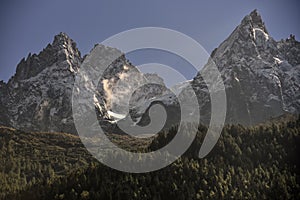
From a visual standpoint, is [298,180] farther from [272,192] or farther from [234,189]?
[234,189]

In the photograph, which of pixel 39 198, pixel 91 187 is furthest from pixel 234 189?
pixel 39 198

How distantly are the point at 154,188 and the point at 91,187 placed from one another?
2889 cm

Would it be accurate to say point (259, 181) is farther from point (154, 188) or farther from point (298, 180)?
point (154, 188)

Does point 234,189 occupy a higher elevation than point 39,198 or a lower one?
lower

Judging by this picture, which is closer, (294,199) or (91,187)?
(294,199)

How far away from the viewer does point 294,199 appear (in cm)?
17825

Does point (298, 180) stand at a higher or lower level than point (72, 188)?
lower

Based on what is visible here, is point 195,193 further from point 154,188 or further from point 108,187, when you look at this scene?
point 108,187

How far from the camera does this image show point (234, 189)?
623 feet

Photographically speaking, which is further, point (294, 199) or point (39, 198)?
point (39, 198)

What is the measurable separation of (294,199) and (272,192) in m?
9.69

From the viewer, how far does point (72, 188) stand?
19938 cm

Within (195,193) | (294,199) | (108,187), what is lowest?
(294,199)

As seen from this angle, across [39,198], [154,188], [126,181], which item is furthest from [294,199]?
[39,198]
